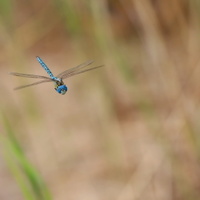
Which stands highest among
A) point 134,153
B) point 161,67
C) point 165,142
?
point 161,67

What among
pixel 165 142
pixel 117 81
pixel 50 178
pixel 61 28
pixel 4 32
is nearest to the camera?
pixel 4 32

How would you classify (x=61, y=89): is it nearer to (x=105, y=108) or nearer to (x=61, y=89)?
(x=61, y=89)

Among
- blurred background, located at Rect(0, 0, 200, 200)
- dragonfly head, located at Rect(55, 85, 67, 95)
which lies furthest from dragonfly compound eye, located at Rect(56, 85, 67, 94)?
blurred background, located at Rect(0, 0, 200, 200)

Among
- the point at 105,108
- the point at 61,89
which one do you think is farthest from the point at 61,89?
the point at 105,108

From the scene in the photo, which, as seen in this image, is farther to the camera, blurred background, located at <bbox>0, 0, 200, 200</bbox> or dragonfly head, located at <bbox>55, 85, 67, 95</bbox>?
blurred background, located at <bbox>0, 0, 200, 200</bbox>

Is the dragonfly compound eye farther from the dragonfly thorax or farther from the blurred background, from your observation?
the blurred background

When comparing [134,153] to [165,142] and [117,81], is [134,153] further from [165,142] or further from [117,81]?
[165,142]

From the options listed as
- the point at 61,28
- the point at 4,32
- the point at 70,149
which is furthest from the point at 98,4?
the point at 61,28

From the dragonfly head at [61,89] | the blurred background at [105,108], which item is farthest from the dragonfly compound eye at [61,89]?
the blurred background at [105,108]
